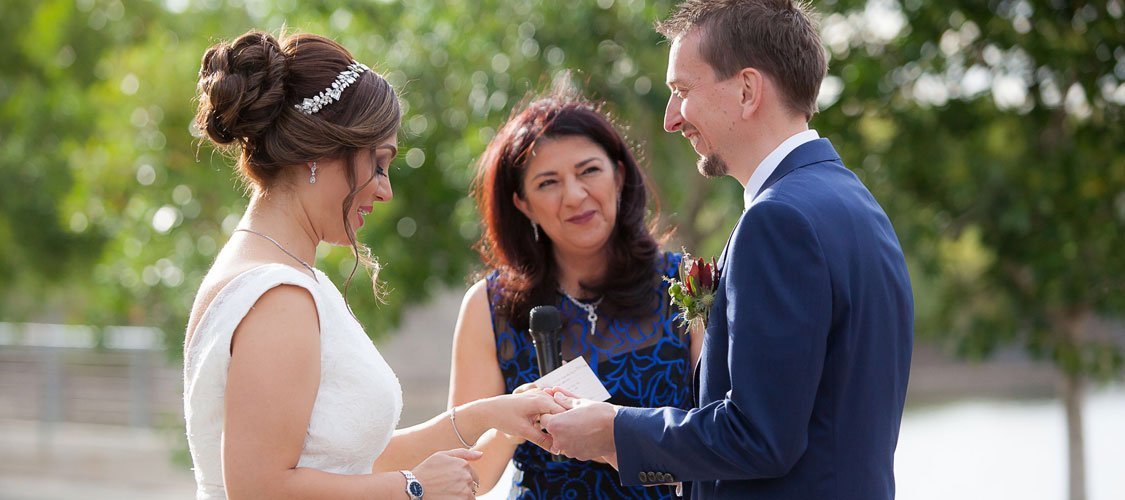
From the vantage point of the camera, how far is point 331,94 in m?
2.81

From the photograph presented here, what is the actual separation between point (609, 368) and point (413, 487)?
1130mm

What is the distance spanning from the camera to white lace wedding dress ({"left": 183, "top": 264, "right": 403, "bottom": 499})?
2611mm

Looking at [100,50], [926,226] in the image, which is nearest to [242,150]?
[926,226]

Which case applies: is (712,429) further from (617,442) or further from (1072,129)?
(1072,129)

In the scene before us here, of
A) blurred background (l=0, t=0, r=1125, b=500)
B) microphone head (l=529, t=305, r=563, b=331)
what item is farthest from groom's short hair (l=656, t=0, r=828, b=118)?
blurred background (l=0, t=0, r=1125, b=500)

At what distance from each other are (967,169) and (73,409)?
11906 mm

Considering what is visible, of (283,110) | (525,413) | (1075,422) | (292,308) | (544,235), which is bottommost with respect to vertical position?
(1075,422)

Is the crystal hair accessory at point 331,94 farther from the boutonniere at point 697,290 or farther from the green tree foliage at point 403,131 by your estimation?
the green tree foliage at point 403,131

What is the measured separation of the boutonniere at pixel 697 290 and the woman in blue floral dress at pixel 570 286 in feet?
3.13

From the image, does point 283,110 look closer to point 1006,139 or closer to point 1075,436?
point 1006,139

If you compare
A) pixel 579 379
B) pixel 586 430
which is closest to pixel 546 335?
pixel 579 379

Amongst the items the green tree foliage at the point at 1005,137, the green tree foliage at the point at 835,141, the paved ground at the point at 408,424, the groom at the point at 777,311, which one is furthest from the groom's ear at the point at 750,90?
the paved ground at the point at 408,424

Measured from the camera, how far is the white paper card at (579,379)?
3.42 meters

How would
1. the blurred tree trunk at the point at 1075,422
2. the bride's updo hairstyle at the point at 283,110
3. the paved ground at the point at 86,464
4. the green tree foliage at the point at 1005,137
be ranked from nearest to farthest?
the bride's updo hairstyle at the point at 283,110, the green tree foliage at the point at 1005,137, the blurred tree trunk at the point at 1075,422, the paved ground at the point at 86,464
